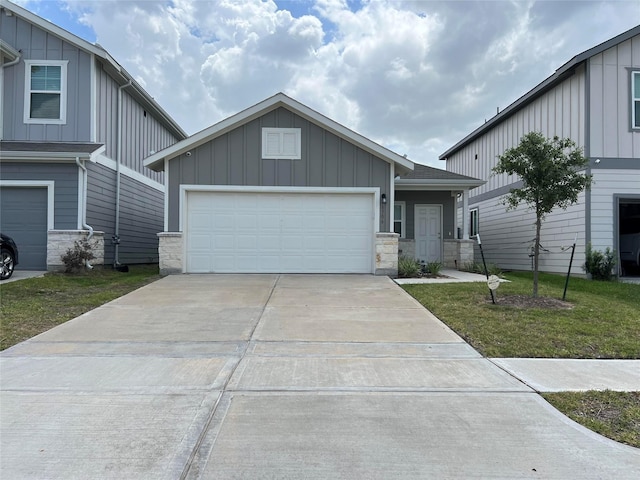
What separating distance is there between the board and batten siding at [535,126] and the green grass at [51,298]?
27.4ft

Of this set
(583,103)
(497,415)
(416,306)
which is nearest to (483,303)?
(416,306)

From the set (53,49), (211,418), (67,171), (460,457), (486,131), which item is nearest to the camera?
(460,457)

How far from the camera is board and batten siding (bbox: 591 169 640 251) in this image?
37.9 ft

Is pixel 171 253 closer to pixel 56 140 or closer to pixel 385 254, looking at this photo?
pixel 56 140

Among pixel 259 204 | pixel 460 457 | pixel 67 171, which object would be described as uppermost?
pixel 67 171

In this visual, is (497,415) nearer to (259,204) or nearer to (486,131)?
(259,204)

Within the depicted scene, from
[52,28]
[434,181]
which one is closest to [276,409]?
[434,181]

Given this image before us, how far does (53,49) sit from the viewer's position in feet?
40.4

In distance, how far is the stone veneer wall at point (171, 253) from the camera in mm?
11328

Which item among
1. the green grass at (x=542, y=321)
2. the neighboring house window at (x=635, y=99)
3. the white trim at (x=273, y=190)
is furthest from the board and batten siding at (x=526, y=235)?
the white trim at (x=273, y=190)

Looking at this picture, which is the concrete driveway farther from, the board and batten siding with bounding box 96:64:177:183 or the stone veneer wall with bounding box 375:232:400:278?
the board and batten siding with bounding box 96:64:177:183

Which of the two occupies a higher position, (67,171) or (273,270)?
(67,171)

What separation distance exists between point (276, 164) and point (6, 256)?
6.62m

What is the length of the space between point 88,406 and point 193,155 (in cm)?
894
